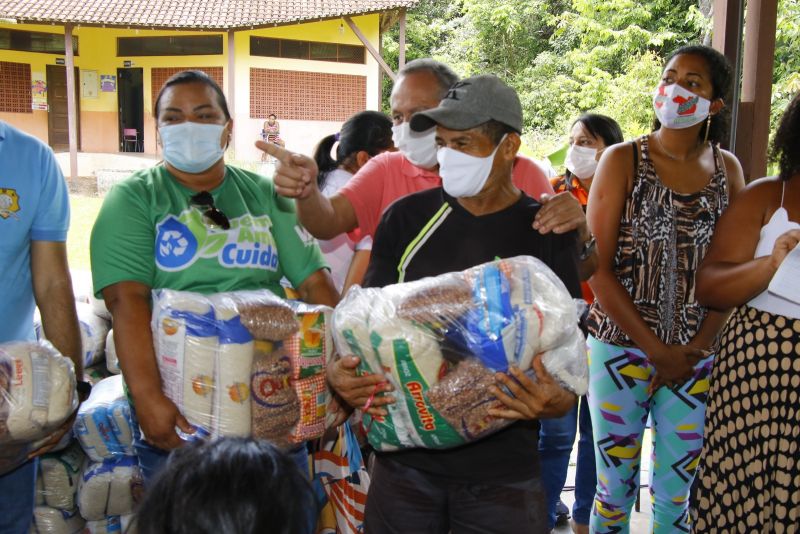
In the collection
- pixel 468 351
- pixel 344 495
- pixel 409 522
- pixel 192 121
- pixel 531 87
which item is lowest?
pixel 344 495

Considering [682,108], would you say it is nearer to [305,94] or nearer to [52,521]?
[52,521]

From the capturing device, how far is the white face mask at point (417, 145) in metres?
2.38

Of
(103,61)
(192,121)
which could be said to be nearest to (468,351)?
(192,121)

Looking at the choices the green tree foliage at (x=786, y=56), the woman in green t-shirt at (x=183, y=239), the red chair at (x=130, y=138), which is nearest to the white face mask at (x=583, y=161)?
the woman in green t-shirt at (x=183, y=239)

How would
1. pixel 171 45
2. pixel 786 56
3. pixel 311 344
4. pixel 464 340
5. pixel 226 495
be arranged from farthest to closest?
pixel 171 45, pixel 786 56, pixel 311 344, pixel 464 340, pixel 226 495

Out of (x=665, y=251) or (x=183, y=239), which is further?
(x=665, y=251)

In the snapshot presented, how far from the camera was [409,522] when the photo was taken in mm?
1915

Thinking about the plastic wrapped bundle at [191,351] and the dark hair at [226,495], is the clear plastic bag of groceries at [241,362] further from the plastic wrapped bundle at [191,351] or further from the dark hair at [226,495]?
the dark hair at [226,495]

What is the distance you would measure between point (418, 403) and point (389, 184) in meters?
1.01

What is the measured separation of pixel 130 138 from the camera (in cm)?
1784

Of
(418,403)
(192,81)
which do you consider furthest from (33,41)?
(418,403)

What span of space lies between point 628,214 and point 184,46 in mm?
15589

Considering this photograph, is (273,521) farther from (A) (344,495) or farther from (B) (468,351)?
(A) (344,495)

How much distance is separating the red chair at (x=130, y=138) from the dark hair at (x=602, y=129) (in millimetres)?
15599
